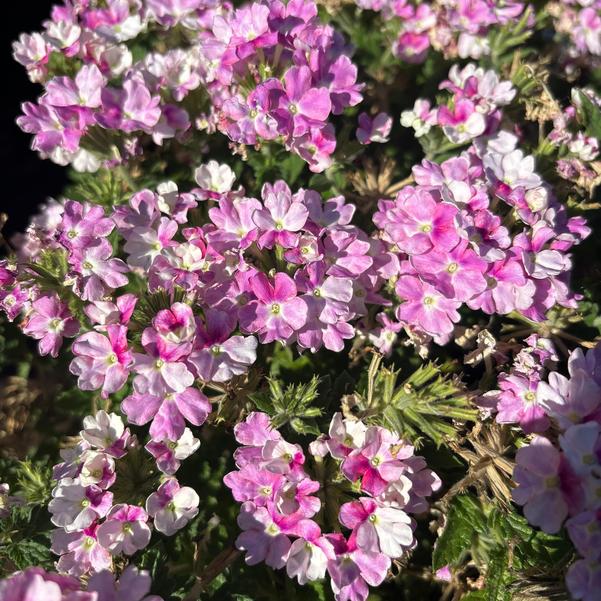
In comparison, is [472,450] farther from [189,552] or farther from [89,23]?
[89,23]

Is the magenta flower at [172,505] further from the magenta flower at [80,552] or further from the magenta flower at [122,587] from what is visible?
the magenta flower at [122,587]

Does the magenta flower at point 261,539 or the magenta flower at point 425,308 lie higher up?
the magenta flower at point 425,308

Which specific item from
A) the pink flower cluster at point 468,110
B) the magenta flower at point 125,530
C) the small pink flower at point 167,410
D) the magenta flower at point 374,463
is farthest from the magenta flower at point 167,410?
the pink flower cluster at point 468,110

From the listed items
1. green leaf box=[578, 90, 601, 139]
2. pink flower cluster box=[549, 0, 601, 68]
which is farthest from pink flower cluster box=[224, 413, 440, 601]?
pink flower cluster box=[549, 0, 601, 68]

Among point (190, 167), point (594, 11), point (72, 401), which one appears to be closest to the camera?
point (72, 401)

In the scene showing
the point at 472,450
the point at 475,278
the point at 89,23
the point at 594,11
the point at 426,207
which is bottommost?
the point at 472,450

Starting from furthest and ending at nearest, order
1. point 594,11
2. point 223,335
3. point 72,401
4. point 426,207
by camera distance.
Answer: point 594,11
point 72,401
point 426,207
point 223,335

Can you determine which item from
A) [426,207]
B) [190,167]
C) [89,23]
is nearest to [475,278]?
[426,207]
